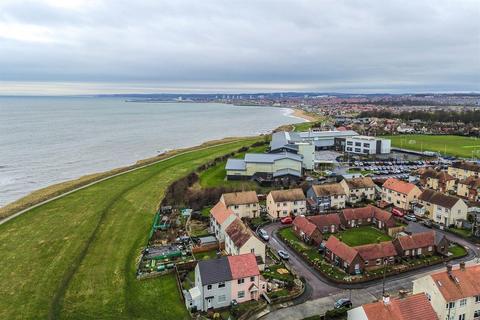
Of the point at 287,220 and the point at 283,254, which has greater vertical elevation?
the point at 287,220

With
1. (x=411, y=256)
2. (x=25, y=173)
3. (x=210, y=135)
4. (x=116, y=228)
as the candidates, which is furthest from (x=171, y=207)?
(x=210, y=135)

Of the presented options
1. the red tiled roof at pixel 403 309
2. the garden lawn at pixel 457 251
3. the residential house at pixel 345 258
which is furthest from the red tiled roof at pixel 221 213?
the garden lawn at pixel 457 251

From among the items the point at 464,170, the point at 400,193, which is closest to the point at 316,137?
the point at 464,170

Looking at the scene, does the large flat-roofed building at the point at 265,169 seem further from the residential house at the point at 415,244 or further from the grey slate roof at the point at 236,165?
the residential house at the point at 415,244

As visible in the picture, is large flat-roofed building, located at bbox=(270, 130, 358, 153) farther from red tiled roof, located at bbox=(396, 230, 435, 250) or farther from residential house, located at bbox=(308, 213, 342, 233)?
red tiled roof, located at bbox=(396, 230, 435, 250)

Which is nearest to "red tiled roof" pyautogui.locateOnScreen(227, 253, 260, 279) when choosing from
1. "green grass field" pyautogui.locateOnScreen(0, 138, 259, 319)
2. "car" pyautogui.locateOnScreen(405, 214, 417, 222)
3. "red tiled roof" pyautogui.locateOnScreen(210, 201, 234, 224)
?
"green grass field" pyautogui.locateOnScreen(0, 138, 259, 319)

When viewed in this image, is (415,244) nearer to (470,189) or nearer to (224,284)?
(224,284)

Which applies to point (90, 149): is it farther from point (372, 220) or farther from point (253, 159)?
point (372, 220)
